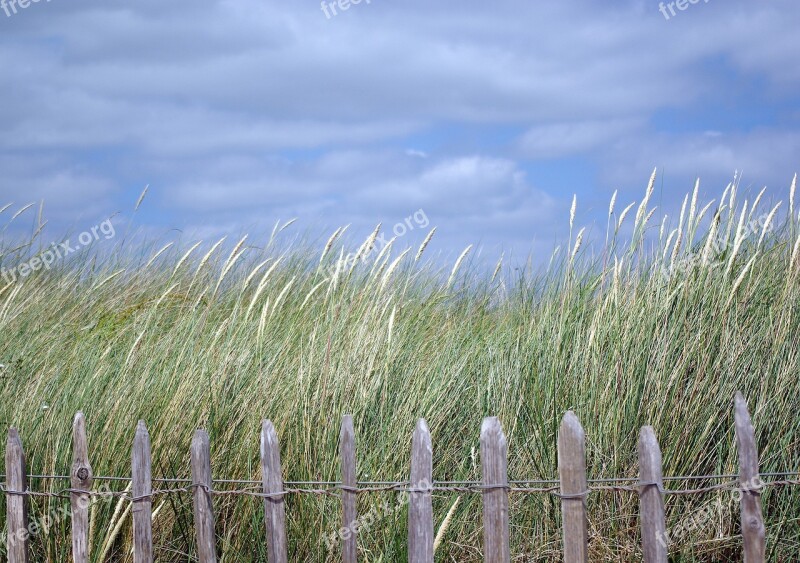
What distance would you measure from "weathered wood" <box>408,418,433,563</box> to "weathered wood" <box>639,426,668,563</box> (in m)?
0.90

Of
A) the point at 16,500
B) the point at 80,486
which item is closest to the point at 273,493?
the point at 80,486

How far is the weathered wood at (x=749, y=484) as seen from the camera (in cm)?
351

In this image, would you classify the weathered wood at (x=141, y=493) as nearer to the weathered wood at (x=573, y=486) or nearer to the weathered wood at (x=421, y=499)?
the weathered wood at (x=421, y=499)

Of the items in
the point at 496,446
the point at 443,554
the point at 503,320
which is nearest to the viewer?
the point at 496,446

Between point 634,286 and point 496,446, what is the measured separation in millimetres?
2038

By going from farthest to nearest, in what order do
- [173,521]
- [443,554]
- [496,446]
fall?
1. [173,521]
2. [443,554]
3. [496,446]

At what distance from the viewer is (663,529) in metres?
3.50

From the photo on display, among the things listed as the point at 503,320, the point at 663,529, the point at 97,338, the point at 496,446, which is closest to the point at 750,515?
the point at 663,529

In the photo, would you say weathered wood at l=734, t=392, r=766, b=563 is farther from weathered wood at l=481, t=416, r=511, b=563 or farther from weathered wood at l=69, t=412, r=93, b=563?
weathered wood at l=69, t=412, r=93, b=563

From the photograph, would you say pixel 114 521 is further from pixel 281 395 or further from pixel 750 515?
pixel 750 515

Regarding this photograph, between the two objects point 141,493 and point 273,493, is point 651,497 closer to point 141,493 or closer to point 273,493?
point 273,493

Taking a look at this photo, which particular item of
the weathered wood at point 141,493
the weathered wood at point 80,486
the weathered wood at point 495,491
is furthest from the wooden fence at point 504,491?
the weathered wood at point 80,486

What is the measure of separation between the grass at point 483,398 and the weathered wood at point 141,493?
1.60ft

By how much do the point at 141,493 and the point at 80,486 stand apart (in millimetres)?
395
